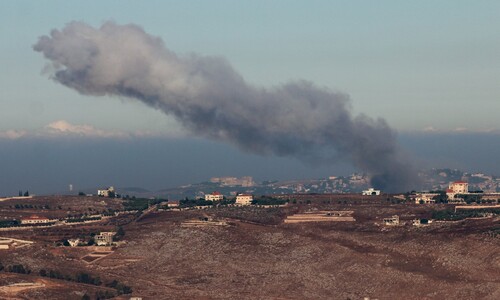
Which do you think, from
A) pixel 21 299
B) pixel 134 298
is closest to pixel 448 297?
pixel 134 298

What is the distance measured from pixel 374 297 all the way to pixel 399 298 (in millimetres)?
4920

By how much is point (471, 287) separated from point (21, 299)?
246ft

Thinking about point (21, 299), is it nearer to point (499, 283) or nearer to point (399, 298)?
point (399, 298)

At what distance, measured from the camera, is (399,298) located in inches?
7736

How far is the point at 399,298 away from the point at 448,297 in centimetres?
844

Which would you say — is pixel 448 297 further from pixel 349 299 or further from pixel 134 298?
pixel 134 298

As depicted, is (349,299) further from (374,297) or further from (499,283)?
(499,283)

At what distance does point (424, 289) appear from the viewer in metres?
200

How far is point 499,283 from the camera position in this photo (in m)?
196

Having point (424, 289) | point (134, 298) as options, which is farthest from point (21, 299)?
point (424, 289)

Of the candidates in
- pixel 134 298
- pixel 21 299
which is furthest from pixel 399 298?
pixel 21 299

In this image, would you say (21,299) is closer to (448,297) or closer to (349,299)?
Answer: (349,299)

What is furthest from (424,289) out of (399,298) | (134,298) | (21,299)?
(21,299)

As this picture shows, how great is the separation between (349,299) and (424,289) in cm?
1266
